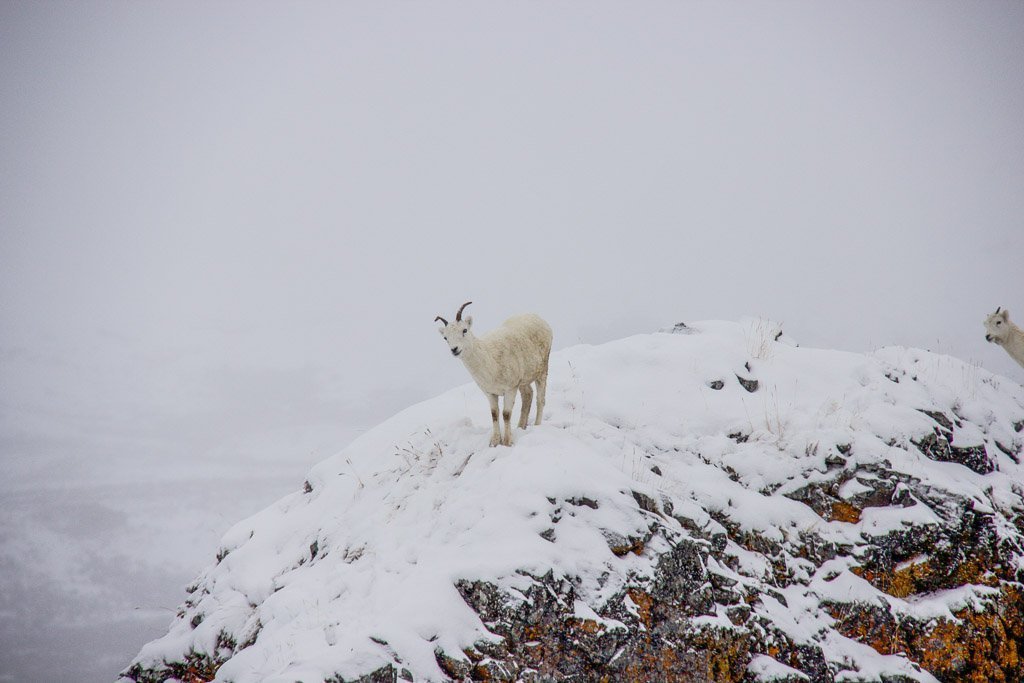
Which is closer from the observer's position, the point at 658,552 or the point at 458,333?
the point at 658,552

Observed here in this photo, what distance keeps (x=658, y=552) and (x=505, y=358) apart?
13.6 ft

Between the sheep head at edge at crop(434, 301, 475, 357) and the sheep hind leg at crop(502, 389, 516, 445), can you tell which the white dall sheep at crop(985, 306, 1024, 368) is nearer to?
the sheep hind leg at crop(502, 389, 516, 445)

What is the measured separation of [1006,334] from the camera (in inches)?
589

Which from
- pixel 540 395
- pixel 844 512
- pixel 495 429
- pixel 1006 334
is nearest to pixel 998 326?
pixel 1006 334

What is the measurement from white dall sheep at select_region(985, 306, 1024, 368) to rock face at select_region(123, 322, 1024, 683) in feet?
16.5

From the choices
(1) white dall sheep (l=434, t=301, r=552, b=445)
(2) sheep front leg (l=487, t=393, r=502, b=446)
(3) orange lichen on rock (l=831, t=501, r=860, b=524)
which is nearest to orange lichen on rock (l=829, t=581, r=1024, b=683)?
(3) orange lichen on rock (l=831, t=501, r=860, b=524)

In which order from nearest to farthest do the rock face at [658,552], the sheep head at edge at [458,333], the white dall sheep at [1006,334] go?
the rock face at [658,552]
the sheep head at edge at [458,333]
the white dall sheep at [1006,334]

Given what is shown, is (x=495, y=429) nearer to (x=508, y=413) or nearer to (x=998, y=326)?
(x=508, y=413)

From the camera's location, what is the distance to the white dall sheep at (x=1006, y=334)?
14836mm

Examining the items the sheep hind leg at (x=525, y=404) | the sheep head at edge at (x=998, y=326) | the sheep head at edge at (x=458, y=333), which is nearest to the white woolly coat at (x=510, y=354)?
the sheep head at edge at (x=458, y=333)

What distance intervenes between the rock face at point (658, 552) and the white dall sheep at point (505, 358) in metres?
0.60

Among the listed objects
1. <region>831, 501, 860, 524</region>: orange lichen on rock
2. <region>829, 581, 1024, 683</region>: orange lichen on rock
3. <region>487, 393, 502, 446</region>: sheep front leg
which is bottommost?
<region>829, 581, 1024, 683</region>: orange lichen on rock

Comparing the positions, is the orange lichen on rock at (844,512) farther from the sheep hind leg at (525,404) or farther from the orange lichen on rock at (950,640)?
the sheep hind leg at (525,404)

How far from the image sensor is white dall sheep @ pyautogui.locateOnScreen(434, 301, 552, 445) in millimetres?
9523
